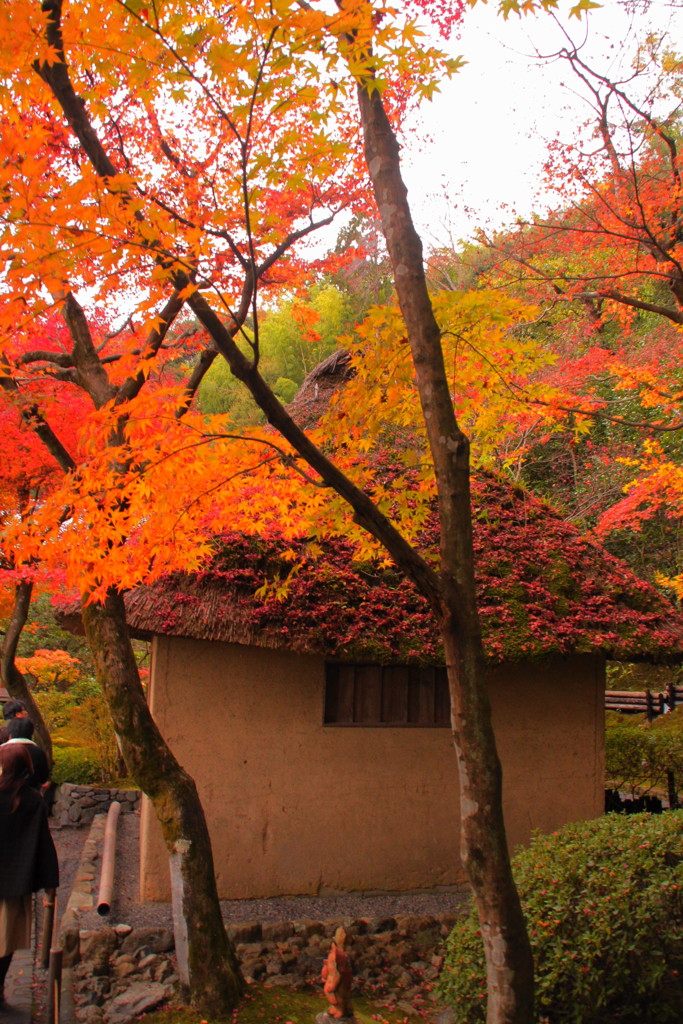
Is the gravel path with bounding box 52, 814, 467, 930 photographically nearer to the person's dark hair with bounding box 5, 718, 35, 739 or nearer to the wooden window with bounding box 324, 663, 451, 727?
the wooden window with bounding box 324, 663, 451, 727

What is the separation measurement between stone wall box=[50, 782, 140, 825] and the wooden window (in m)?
5.66

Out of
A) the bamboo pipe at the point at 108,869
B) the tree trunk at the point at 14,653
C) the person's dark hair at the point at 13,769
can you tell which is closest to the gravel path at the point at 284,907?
the bamboo pipe at the point at 108,869

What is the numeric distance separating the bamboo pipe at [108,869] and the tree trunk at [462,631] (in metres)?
4.23

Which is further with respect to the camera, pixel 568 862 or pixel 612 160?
pixel 612 160

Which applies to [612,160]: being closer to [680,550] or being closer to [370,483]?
[370,483]

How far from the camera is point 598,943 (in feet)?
14.6

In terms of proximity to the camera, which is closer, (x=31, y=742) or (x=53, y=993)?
(x=53, y=993)

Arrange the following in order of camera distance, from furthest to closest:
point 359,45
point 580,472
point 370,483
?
point 580,472, point 370,483, point 359,45

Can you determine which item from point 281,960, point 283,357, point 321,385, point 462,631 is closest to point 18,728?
point 281,960

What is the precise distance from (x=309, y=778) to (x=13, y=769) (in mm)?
3297

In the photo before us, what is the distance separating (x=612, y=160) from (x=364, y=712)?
6475 mm

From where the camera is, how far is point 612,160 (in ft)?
28.7

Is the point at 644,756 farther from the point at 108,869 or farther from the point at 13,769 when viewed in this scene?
the point at 13,769

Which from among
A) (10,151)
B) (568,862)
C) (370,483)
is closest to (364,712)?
(370,483)
